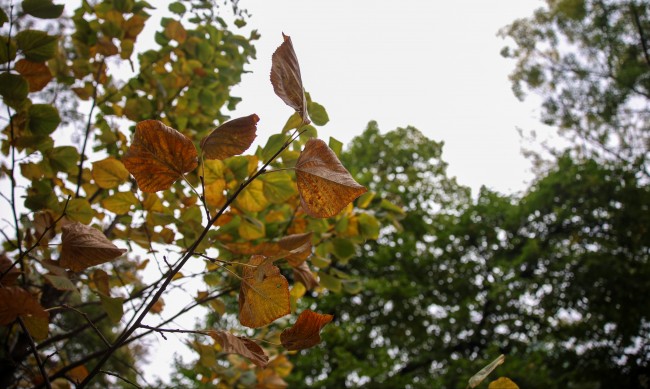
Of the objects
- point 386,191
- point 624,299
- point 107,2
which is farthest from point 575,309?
point 107,2

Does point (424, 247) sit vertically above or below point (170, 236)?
above

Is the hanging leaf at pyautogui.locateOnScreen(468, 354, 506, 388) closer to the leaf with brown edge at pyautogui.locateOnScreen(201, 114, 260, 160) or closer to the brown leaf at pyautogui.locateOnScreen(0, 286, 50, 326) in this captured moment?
the leaf with brown edge at pyautogui.locateOnScreen(201, 114, 260, 160)

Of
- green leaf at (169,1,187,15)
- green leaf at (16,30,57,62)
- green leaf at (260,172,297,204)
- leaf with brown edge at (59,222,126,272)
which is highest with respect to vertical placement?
green leaf at (169,1,187,15)

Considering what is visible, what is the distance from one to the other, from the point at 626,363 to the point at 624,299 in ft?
2.58

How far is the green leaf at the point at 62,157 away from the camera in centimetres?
96

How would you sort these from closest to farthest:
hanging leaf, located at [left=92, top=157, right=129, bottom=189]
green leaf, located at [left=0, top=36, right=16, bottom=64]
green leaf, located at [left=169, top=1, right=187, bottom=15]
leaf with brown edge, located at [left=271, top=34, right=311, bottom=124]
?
leaf with brown edge, located at [left=271, top=34, right=311, bottom=124], green leaf, located at [left=0, top=36, right=16, bottom=64], hanging leaf, located at [left=92, top=157, right=129, bottom=189], green leaf, located at [left=169, top=1, right=187, bottom=15]

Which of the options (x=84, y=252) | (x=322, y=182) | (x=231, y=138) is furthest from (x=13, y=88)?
(x=322, y=182)

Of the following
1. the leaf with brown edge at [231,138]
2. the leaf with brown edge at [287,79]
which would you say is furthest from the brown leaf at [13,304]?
the leaf with brown edge at [287,79]

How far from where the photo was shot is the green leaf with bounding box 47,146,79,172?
0.96 meters

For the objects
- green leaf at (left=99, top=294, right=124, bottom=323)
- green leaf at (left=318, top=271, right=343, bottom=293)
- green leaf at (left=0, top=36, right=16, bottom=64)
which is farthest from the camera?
green leaf at (left=318, top=271, right=343, bottom=293)

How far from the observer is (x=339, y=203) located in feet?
1.56

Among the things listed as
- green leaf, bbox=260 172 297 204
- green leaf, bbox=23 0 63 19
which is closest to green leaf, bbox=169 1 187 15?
green leaf, bbox=23 0 63 19

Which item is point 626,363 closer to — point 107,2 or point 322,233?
point 322,233

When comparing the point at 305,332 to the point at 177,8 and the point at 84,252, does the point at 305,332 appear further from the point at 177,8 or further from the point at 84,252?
the point at 177,8
